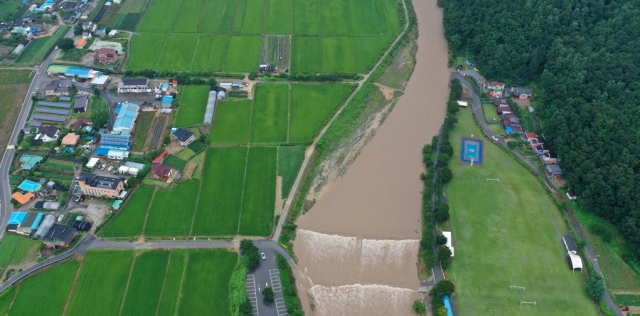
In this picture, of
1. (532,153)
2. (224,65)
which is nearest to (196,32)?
(224,65)

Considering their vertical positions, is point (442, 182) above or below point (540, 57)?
below

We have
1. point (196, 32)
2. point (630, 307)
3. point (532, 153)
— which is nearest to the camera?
point (630, 307)

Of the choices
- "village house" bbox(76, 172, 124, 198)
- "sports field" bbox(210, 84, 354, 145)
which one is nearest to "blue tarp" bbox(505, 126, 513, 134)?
"sports field" bbox(210, 84, 354, 145)

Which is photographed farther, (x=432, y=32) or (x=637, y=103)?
(x=432, y=32)

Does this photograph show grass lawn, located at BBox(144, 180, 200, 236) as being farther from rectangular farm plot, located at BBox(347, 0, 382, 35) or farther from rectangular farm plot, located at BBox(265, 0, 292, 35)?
rectangular farm plot, located at BBox(347, 0, 382, 35)

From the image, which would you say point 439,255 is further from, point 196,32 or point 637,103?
point 196,32

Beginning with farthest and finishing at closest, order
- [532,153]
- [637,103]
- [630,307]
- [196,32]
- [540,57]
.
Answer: [196,32] < [540,57] < [532,153] < [637,103] < [630,307]

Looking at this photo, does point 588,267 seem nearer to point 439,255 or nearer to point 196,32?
point 439,255

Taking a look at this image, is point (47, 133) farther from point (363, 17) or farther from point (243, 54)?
point (363, 17)
